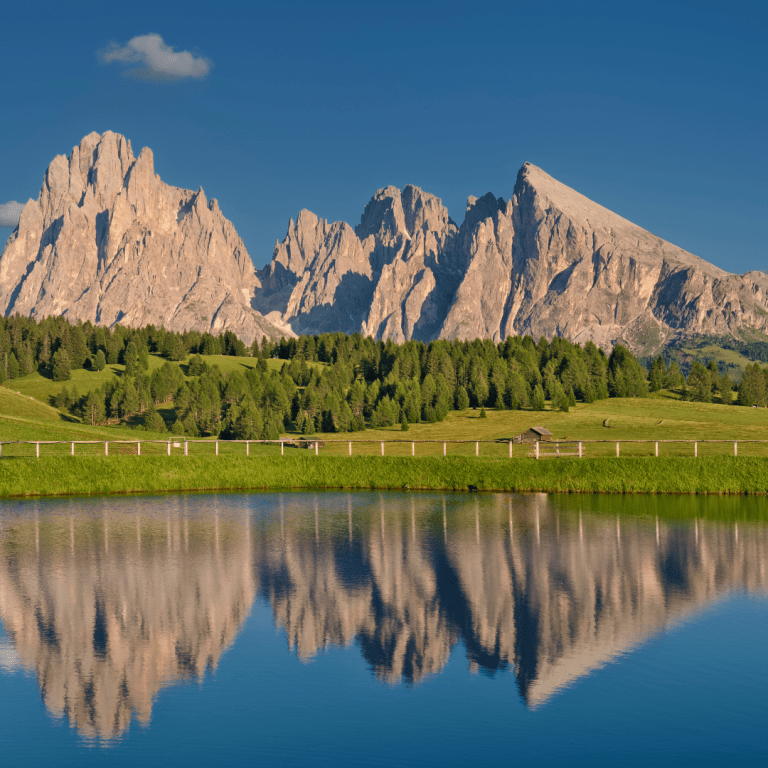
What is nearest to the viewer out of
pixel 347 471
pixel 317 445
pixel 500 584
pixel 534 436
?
pixel 500 584

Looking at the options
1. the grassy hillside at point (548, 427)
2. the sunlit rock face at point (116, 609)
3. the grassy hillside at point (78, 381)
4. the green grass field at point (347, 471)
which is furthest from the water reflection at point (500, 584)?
the grassy hillside at point (78, 381)

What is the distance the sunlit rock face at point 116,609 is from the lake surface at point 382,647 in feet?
0.30

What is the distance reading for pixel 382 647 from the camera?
2025 centimetres

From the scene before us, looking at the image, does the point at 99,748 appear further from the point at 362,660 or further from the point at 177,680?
the point at 362,660

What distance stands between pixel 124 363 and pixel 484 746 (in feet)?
517

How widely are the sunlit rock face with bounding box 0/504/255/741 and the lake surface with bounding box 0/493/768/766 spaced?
0.09m

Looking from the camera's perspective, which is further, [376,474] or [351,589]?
[376,474]

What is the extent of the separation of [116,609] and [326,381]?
10859 cm

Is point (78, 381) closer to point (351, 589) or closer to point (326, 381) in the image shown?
point (326, 381)

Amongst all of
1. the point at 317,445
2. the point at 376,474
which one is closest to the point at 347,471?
the point at 376,474

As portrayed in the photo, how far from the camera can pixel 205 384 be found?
12706 cm

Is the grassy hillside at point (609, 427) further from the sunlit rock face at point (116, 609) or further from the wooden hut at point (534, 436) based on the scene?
the sunlit rock face at point (116, 609)

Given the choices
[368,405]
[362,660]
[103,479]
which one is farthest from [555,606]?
[368,405]

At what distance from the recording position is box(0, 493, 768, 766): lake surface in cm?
1477
